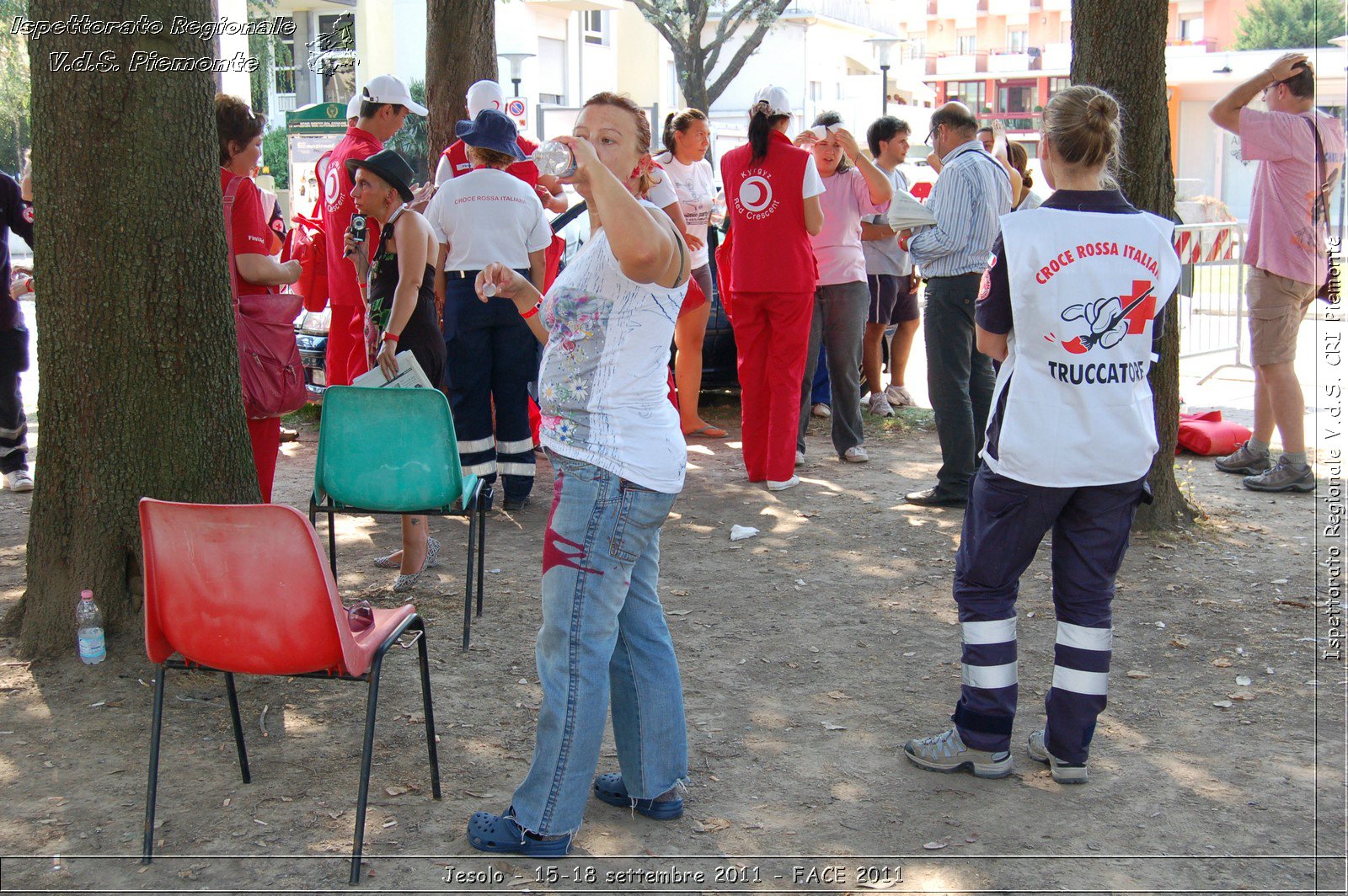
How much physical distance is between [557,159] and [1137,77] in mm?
3888

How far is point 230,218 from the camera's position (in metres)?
4.86

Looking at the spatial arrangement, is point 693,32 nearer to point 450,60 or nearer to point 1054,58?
point 450,60

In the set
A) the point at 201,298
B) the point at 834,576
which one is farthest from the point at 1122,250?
the point at 201,298

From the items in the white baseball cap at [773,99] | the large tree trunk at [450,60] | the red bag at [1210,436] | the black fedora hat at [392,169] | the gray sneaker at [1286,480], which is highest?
the large tree trunk at [450,60]

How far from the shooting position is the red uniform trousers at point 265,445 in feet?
16.8

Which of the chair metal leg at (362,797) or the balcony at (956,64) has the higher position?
the balcony at (956,64)

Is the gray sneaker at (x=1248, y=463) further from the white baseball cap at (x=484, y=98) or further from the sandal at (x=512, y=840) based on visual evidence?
the sandal at (x=512, y=840)

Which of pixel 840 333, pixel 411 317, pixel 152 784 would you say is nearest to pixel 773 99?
pixel 840 333

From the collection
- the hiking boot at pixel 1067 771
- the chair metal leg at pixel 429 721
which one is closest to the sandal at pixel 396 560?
the chair metal leg at pixel 429 721

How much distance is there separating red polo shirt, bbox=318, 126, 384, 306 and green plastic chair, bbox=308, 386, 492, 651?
2.04 meters

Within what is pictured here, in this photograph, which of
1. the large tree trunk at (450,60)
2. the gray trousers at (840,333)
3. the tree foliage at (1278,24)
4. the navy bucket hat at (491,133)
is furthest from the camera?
the tree foliage at (1278,24)

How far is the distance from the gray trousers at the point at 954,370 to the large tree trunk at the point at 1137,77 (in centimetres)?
97

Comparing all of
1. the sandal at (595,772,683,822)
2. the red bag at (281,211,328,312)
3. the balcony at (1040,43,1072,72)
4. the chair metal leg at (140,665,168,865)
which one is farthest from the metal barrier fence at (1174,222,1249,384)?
the balcony at (1040,43,1072,72)

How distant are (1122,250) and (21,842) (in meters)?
3.35
